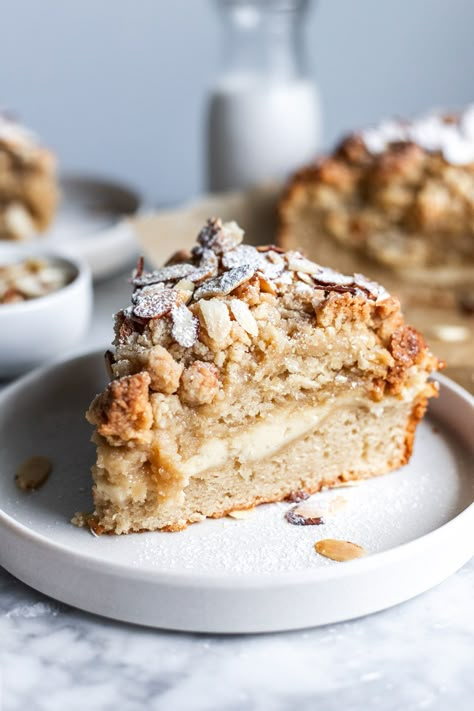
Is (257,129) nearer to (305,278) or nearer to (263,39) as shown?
(263,39)

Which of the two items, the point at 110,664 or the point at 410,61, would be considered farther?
the point at 410,61

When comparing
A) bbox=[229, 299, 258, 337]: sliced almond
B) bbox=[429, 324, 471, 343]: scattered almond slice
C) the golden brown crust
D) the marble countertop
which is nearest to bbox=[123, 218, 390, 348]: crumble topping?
bbox=[229, 299, 258, 337]: sliced almond

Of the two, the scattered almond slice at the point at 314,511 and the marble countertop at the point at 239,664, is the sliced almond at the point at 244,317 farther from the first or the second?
the marble countertop at the point at 239,664

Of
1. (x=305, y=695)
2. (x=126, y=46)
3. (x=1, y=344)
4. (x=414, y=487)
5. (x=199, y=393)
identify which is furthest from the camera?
(x=126, y=46)

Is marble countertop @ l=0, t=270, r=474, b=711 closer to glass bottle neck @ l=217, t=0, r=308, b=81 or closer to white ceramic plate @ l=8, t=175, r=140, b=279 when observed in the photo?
white ceramic plate @ l=8, t=175, r=140, b=279

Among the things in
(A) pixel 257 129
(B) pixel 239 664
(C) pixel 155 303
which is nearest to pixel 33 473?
(C) pixel 155 303

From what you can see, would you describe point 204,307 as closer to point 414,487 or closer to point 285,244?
point 414,487

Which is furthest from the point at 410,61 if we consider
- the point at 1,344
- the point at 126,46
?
the point at 1,344
